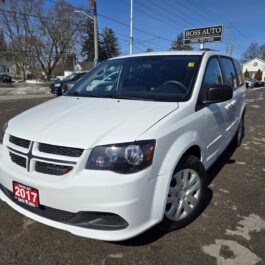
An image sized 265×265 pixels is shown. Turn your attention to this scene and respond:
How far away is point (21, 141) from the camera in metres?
2.40

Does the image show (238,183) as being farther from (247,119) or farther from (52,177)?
(247,119)

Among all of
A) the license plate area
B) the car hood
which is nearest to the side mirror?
the car hood

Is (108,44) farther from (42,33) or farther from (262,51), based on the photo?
(262,51)

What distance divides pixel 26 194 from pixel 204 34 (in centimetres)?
3317

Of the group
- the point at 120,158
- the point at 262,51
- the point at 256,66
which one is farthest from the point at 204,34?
the point at 262,51

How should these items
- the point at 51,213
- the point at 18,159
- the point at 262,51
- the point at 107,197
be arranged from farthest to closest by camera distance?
the point at 262,51
the point at 18,159
the point at 51,213
the point at 107,197

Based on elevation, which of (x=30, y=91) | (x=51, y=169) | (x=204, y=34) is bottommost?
(x=30, y=91)

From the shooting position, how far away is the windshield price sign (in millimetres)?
30375

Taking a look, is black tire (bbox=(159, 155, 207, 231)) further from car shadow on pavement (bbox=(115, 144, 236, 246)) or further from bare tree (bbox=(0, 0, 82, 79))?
bare tree (bbox=(0, 0, 82, 79))

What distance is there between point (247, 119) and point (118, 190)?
8633mm

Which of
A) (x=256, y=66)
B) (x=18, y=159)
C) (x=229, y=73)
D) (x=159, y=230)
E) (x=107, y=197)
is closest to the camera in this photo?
(x=107, y=197)

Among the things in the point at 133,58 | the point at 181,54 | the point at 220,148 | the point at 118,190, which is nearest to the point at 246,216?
the point at 220,148

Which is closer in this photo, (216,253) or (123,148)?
(123,148)

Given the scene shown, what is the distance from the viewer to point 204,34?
31.9 meters
